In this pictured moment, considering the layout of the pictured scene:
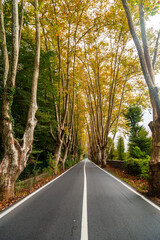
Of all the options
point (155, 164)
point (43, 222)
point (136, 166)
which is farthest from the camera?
point (136, 166)

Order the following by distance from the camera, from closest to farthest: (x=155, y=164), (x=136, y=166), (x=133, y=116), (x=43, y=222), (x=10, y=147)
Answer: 1. (x=43, y=222)
2. (x=155, y=164)
3. (x=10, y=147)
4. (x=136, y=166)
5. (x=133, y=116)

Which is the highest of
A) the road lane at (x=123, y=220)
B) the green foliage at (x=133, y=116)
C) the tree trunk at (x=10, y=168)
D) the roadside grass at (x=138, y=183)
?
the green foliage at (x=133, y=116)

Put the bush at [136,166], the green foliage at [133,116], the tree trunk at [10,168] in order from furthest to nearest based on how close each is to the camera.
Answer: the green foliage at [133,116], the bush at [136,166], the tree trunk at [10,168]

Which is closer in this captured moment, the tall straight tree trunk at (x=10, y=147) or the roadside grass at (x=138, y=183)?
the tall straight tree trunk at (x=10, y=147)

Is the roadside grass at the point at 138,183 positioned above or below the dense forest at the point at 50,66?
below

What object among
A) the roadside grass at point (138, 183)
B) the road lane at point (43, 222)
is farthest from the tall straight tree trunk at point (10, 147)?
the roadside grass at point (138, 183)

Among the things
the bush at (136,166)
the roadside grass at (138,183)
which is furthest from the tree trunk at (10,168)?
the bush at (136,166)

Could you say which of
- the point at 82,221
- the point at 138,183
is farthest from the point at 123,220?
the point at 138,183

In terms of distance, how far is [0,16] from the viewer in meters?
5.39

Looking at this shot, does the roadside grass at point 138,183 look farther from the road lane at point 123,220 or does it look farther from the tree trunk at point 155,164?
the road lane at point 123,220

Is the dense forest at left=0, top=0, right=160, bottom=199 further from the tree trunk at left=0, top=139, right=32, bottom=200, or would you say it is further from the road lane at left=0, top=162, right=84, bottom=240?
the road lane at left=0, top=162, right=84, bottom=240

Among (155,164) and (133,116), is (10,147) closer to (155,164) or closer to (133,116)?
(155,164)

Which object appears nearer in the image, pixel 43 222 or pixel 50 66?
pixel 43 222

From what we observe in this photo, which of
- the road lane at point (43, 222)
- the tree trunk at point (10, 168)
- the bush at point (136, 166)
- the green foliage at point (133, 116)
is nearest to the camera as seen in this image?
the road lane at point (43, 222)
